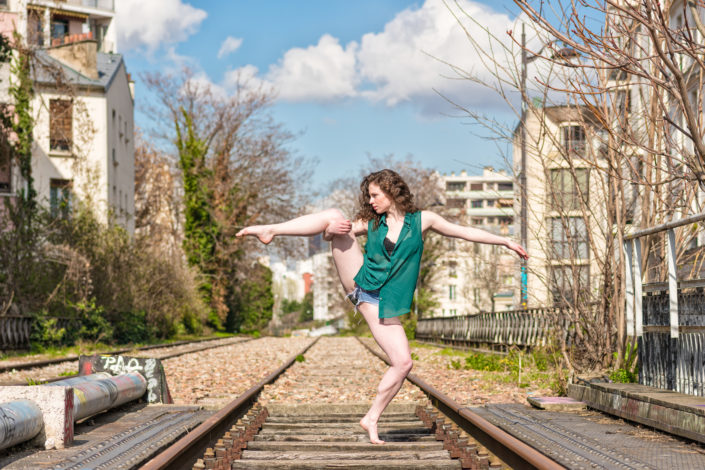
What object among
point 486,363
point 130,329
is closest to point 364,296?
point 486,363

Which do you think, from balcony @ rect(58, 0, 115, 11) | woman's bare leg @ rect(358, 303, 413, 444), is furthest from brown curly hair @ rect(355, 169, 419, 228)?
balcony @ rect(58, 0, 115, 11)

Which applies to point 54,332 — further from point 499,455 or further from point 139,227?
point 139,227

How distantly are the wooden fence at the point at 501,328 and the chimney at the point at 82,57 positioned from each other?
21323 millimetres

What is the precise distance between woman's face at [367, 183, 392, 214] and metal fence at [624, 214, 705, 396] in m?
2.60

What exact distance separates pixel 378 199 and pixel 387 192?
2.9 inches

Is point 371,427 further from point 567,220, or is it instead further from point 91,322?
point 91,322

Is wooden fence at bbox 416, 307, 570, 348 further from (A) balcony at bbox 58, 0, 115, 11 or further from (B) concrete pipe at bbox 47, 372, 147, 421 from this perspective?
(A) balcony at bbox 58, 0, 115, 11

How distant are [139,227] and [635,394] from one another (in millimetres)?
58542

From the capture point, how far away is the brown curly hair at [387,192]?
19.1 ft

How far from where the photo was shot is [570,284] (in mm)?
10242

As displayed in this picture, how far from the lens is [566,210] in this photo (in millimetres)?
10406

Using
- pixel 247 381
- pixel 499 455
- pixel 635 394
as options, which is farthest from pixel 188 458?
pixel 247 381

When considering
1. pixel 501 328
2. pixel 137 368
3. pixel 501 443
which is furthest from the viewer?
pixel 501 328

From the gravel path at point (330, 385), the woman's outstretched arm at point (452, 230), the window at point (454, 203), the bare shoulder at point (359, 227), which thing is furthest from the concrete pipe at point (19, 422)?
the window at point (454, 203)
